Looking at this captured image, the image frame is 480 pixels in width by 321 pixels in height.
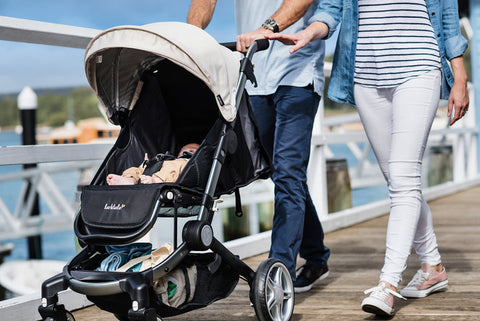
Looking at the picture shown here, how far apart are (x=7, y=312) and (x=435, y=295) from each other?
1488mm

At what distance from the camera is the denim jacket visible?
224 centimetres

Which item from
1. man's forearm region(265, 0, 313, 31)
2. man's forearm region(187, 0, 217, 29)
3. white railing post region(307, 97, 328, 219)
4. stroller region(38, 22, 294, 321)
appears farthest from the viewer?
white railing post region(307, 97, 328, 219)

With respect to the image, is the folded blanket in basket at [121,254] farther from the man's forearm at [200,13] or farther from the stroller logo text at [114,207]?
the man's forearm at [200,13]

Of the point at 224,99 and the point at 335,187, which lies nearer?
the point at 224,99

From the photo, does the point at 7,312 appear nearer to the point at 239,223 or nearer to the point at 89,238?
the point at 89,238

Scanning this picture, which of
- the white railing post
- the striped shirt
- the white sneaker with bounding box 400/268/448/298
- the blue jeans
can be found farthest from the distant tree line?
the striped shirt

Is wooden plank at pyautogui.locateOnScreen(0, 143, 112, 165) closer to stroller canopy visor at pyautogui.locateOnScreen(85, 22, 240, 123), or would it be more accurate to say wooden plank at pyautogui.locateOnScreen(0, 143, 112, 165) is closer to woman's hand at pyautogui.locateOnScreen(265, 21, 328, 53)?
stroller canopy visor at pyautogui.locateOnScreen(85, 22, 240, 123)

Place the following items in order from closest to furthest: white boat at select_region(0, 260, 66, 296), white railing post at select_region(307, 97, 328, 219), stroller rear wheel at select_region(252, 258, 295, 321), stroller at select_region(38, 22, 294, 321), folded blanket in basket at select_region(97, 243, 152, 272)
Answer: stroller at select_region(38, 22, 294, 321), folded blanket in basket at select_region(97, 243, 152, 272), stroller rear wheel at select_region(252, 258, 295, 321), white railing post at select_region(307, 97, 328, 219), white boat at select_region(0, 260, 66, 296)

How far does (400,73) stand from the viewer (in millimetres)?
2229

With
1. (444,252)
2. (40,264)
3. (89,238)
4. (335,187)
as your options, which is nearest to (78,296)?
(89,238)

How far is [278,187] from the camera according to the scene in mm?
2496

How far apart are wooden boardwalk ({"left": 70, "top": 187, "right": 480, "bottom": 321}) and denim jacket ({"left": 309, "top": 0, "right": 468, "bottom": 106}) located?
0.72 m

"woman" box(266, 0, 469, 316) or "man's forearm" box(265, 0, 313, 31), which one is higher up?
"man's forearm" box(265, 0, 313, 31)

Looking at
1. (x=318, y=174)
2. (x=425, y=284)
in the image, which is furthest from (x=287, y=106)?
(x=318, y=174)
